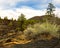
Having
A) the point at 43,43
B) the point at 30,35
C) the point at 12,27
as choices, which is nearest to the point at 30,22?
the point at 12,27

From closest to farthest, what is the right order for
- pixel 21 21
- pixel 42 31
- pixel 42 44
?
pixel 42 44
pixel 42 31
pixel 21 21

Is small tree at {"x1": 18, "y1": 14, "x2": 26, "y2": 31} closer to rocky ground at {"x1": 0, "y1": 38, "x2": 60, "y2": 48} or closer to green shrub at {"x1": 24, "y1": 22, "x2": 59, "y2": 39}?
green shrub at {"x1": 24, "y1": 22, "x2": 59, "y2": 39}

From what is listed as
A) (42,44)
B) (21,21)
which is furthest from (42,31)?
(21,21)


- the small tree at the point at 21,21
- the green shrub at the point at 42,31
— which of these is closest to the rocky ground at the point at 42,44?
the green shrub at the point at 42,31

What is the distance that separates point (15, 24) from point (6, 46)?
10505 millimetres

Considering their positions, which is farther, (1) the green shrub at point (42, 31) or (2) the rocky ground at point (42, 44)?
(1) the green shrub at point (42, 31)

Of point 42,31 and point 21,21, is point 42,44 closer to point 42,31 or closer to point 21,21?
point 42,31

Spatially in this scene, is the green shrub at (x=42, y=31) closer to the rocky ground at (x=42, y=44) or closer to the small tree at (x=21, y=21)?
the rocky ground at (x=42, y=44)

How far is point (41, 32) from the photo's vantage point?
18.3m

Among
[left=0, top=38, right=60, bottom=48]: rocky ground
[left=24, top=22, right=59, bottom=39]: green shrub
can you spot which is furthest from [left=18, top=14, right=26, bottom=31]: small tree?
[left=0, top=38, right=60, bottom=48]: rocky ground

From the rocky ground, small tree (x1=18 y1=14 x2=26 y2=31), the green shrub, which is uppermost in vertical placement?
small tree (x1=18 y1=14 x2=26 y2=31)

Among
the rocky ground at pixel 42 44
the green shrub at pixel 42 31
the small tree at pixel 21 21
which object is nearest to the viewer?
the rocky ground at pixel 42 44

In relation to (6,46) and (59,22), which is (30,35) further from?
(59,22)

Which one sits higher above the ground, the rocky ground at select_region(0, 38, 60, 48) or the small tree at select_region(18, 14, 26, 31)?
the small tree at select_region(18, 14, 26, 31)
